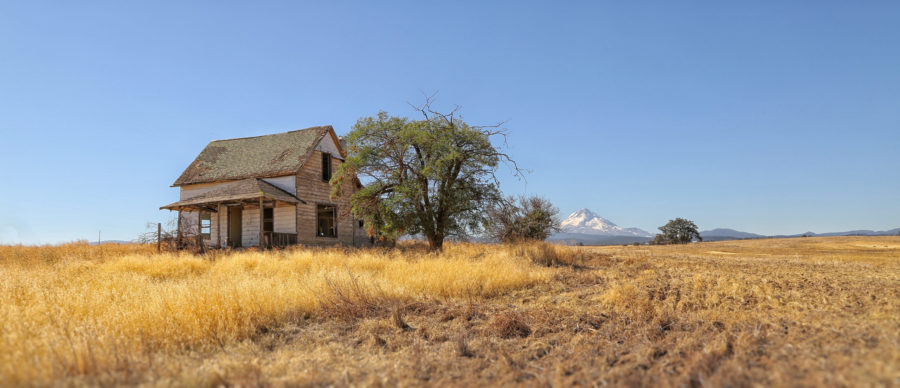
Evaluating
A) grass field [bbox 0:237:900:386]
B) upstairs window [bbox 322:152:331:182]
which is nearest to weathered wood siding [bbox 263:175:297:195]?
upstairs window [bbox 322:152:331:182]

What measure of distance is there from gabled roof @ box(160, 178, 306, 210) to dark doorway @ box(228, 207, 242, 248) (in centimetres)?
152

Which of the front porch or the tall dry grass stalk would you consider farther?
the front porch

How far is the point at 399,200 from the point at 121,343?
1216 centimetres

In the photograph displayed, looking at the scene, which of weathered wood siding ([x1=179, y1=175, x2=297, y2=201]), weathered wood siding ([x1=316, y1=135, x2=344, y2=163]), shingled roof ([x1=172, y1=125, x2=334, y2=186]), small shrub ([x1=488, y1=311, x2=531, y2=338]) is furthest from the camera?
weathered wood siding ([x1=316, y1=135, x2=344, y2=163])

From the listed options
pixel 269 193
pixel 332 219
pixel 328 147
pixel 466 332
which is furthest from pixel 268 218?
pixel 466 332

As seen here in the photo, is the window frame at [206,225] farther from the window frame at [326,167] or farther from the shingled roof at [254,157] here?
the window frame at [326,167]

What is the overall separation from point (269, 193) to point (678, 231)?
Result: 32.4m

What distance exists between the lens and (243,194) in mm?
20719

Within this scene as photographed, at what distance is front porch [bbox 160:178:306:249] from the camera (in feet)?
67.9

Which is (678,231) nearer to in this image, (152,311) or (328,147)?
(328,147)

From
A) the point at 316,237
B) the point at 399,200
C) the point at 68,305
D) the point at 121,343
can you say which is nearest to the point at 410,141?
the point at 399,200

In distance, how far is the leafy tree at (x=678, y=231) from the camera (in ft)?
124

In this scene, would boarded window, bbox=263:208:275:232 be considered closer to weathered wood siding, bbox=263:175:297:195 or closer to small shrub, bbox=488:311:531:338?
weathered wood siding, bbox=263:175:297:195

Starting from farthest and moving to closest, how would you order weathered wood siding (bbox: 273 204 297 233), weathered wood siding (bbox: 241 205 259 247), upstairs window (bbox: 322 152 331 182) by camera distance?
1. upstairs window (bbox: 322 152 331 182)
2. weathered wood siding (bbox: 241 205 259 247)
3. weathered wood siding (bbox: 273 204 297 233)
